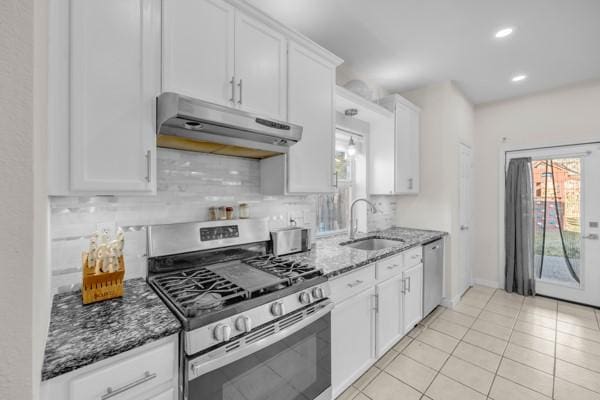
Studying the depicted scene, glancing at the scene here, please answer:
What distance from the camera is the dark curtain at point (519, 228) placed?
141 inches

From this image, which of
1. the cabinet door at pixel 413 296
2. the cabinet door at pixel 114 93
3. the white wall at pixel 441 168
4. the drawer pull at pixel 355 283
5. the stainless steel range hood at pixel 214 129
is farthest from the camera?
the white wall at pixel 441 168

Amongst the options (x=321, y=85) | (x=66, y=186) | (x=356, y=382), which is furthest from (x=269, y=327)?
(x=321, y=85)

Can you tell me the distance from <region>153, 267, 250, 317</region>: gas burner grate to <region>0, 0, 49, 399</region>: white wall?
503 millimetres

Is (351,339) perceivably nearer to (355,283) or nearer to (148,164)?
(355,283)

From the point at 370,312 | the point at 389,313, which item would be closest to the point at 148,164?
the point at 370,312

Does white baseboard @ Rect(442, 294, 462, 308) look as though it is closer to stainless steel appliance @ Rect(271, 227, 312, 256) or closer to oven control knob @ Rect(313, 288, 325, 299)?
stainless steel appliance @ Rect(271, 227, 312, 256)

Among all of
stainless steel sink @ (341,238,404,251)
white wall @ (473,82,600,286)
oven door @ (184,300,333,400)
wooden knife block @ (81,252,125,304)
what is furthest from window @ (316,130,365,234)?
white wall @ (473,82,600,286)

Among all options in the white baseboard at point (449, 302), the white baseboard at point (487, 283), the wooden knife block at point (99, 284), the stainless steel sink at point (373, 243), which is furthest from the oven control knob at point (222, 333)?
the white baseboard at point (487, 283)

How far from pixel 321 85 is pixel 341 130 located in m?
0.85

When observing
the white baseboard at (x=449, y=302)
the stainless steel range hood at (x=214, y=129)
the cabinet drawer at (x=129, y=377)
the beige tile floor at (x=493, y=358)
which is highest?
the stainless steel range hood at (x=214, y=129)

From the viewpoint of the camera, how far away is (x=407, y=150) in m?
3.18

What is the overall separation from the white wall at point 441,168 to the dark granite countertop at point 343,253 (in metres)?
0.44

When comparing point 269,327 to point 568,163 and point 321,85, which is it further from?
point 568,163

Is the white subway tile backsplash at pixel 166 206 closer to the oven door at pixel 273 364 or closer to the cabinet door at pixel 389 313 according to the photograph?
the oven door at pixel 273 364
